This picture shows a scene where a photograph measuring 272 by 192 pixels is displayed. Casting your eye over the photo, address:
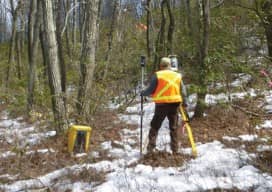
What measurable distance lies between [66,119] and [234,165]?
16.0 ft

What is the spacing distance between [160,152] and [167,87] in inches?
45.3

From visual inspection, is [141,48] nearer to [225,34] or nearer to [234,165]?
[225,34]

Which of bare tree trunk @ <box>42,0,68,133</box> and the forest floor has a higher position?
bare tree trunk @ <box>42,0,68,133</box>

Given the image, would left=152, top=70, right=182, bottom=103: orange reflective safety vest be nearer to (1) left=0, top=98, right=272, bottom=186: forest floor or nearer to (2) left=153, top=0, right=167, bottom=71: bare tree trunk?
(1) left=0, top=98, right=272, bottom=186: forest floor

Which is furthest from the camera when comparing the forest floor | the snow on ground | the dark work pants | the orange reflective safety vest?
the dark work pants

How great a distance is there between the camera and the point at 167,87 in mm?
6965

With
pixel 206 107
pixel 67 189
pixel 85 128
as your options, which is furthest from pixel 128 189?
pixel 206 107

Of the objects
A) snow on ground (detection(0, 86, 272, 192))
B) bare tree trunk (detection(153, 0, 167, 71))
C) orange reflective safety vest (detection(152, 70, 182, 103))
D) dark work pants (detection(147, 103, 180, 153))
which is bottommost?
snow on ground (detection(0, 86, 272, 192))

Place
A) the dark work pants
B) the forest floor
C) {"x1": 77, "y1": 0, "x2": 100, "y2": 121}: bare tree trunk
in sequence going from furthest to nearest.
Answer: {"x1": 77, "y1": 0, "x2": 100, "y2": 121}: bare tree trunk → the dark work pants → the forest floor

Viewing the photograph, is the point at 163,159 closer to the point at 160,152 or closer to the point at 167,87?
the point at 160,152

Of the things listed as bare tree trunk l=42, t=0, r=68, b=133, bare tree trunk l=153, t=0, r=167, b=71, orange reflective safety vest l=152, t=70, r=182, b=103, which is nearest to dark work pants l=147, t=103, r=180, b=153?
orange reflective safety vest l=152, t=70, r=182, b=103

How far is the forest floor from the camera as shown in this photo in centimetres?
676

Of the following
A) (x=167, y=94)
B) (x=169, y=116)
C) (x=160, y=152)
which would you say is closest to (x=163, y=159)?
(x=160, y=152)

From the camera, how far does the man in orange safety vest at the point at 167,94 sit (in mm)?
6973
